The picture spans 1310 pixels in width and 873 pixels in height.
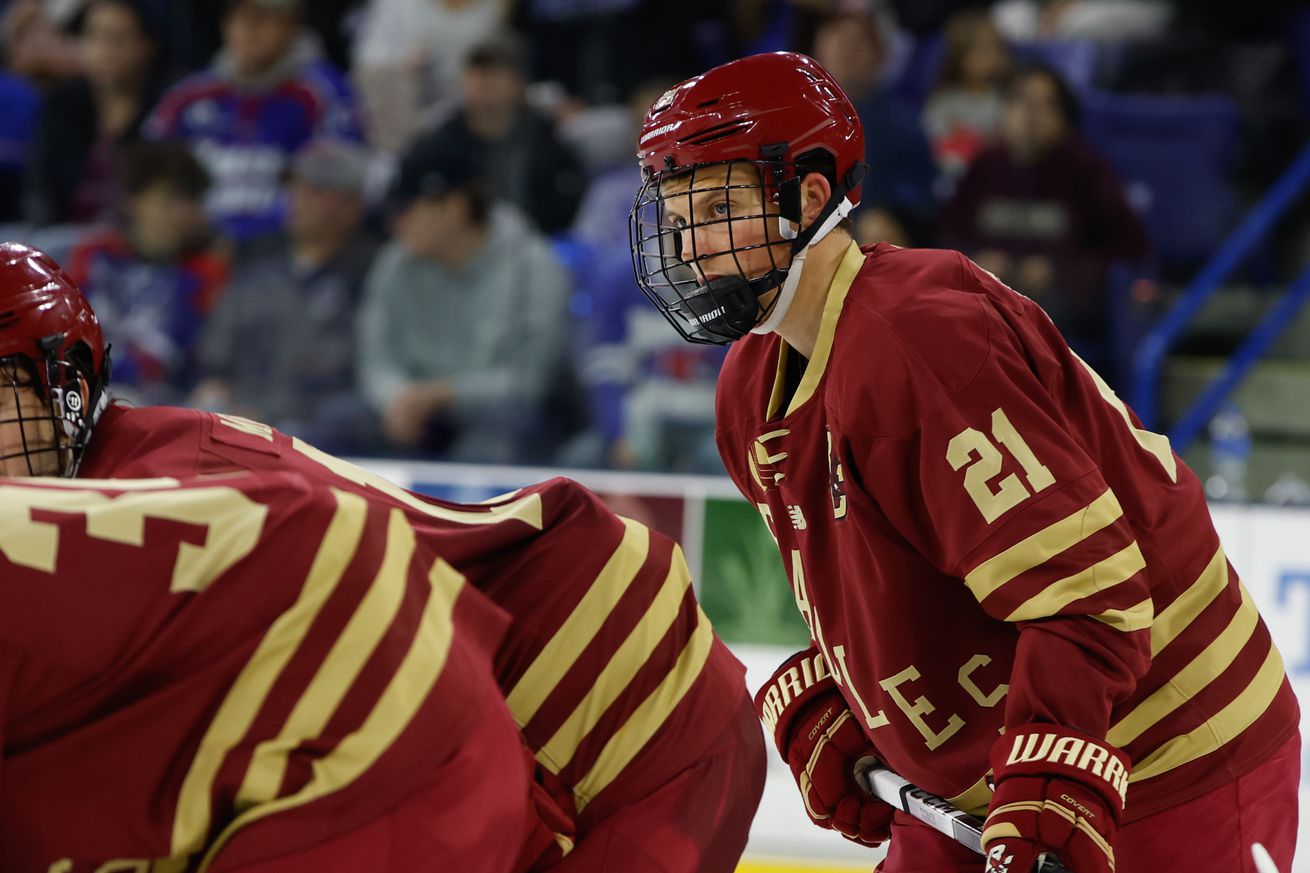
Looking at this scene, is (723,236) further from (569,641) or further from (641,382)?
(641,382)

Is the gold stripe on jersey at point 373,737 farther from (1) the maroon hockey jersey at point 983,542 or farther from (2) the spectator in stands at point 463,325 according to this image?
(2) the spectator in stands at point 463,325

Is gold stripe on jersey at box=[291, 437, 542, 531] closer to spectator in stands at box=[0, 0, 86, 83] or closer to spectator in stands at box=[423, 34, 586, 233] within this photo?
spectator in stands at box=[423, 34, 586, 233]

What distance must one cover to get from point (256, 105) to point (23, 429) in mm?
4161

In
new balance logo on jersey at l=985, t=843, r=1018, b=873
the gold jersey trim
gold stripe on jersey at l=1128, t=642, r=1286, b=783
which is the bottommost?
gold stripe on jersey at l=1128, t=642, r=1286, b=783

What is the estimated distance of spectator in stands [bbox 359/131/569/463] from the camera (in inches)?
195

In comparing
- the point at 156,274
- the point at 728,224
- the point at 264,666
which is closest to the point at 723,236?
the point at 728,224

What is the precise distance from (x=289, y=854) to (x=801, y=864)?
7.61 feet

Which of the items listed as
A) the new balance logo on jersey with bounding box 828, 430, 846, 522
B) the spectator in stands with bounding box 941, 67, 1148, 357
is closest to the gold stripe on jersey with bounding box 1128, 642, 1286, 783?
the new balance logo on jersey with bounding box 828, 430, 846, 522

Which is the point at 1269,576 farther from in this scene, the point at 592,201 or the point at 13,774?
the point at 13,774

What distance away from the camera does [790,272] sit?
187 cm

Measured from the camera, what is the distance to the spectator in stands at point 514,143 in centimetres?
523

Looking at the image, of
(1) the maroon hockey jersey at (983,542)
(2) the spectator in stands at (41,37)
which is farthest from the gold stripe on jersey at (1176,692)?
(2) the spectator in stands at (41,37)

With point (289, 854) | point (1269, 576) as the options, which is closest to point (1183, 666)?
point (289, 854)

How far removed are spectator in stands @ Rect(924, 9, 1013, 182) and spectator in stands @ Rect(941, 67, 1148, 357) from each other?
0.06 metres
